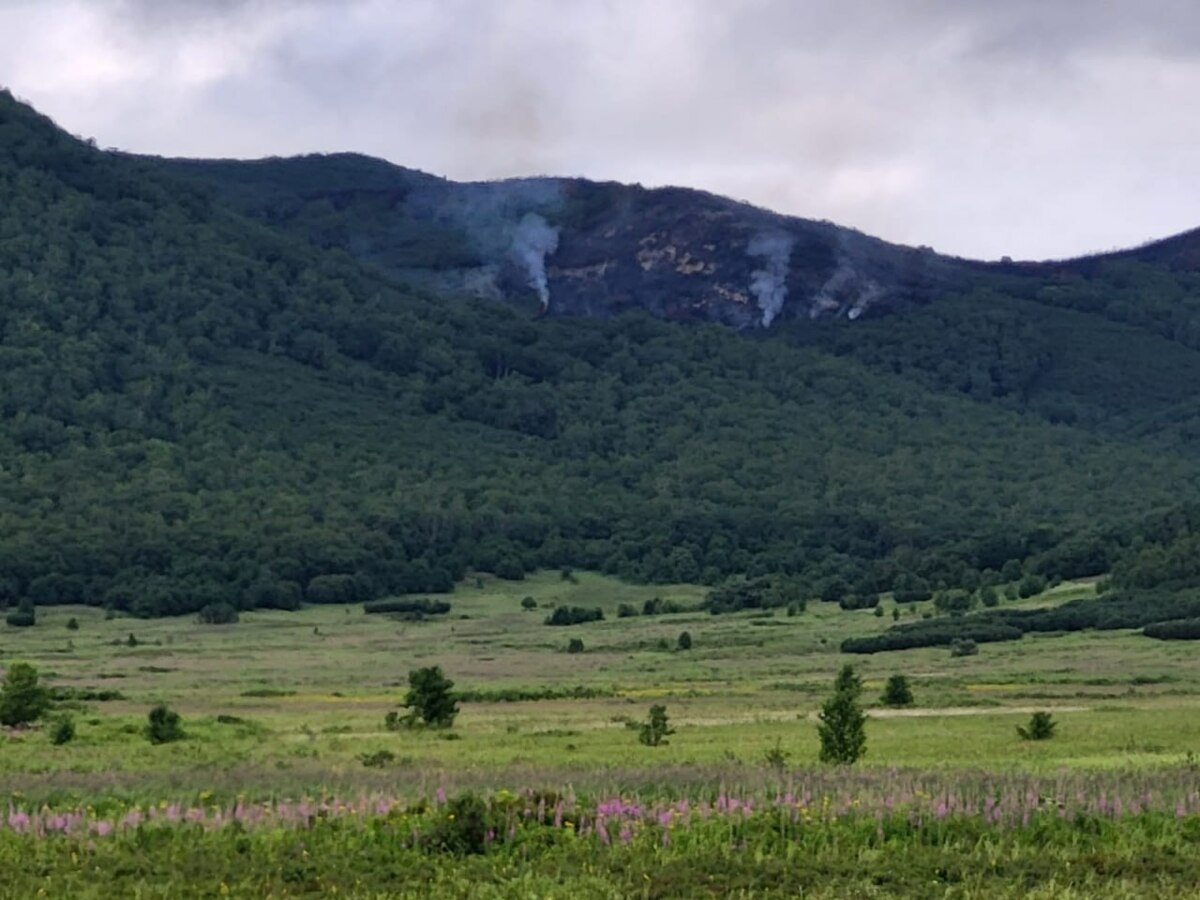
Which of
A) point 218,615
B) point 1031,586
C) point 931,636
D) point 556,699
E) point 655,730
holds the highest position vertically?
point 1031,586

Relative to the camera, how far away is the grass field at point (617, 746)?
775 inches

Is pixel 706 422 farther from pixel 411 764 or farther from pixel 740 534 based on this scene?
pixel 411 764

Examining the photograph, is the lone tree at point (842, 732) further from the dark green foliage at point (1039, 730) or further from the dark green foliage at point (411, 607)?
the dark green foliage at point (411, 607)

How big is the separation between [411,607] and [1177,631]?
54.4 m

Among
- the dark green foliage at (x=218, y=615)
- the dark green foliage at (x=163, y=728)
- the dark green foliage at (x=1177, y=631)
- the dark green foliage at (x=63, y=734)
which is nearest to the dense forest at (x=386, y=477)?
the dark green foliage at (x=218, y=615)

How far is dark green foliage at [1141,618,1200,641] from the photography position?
7838 cm

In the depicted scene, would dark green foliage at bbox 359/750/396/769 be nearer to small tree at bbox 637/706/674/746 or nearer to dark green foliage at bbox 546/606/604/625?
small tree at bbox 637/706/674/746

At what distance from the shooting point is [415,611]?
4675 inches

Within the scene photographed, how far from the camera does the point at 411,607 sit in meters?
120

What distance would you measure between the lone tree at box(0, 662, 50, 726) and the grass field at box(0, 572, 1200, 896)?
1.22m

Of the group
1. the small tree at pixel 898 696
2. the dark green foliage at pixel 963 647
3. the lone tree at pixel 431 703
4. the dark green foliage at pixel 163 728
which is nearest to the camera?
the dark green foliage at pixel 163 728

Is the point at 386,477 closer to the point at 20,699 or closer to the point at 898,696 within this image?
the point at 898,696

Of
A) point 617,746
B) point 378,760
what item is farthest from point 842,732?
point 378,760

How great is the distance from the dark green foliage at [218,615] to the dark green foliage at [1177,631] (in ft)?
177
